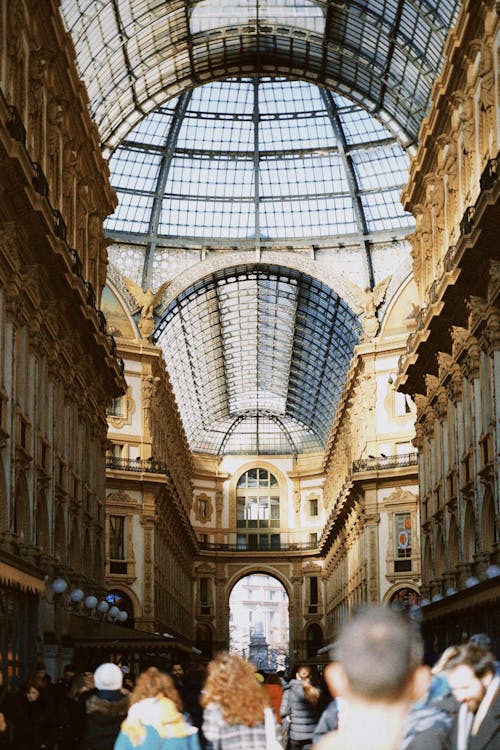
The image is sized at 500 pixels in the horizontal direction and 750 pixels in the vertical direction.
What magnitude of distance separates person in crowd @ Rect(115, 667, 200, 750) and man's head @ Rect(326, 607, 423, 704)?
473 cm

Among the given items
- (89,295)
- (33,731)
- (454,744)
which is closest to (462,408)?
(89,295)

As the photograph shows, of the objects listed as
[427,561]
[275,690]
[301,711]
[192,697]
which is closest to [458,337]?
[427,561]

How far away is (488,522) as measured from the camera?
1403 inches

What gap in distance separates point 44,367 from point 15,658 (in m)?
9.88

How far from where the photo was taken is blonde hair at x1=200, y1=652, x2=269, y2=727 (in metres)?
8.63

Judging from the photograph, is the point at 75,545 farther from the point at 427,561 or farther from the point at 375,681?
the point at 375,681

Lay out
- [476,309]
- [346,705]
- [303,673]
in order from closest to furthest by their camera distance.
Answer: [346,705], [303,673], [476,309]

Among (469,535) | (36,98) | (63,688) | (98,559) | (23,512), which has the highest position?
(36,98)

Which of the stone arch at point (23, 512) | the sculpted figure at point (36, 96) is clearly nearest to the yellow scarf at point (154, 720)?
the stone arch at point (23, 512)

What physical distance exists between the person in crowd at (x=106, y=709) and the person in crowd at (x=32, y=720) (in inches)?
171

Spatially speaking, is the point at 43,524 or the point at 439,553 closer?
the point at 43,524

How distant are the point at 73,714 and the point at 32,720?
109 cm

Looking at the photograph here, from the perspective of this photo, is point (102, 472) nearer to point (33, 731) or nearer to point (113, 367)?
point (113, 367)

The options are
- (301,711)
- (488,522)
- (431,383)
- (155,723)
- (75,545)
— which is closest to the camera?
(155,723)
